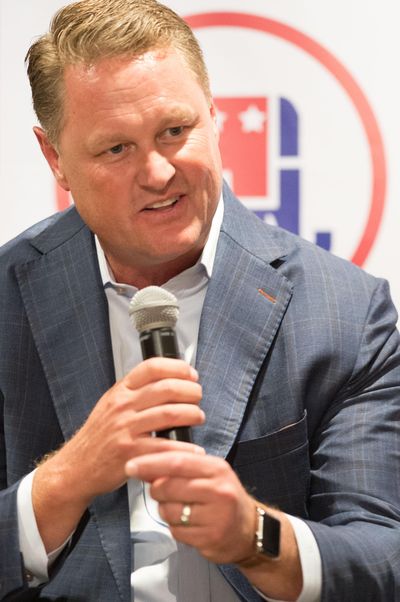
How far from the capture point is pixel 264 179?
2.29 m

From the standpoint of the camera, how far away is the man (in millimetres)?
1618

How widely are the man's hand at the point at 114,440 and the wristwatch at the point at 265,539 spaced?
0.67 feet

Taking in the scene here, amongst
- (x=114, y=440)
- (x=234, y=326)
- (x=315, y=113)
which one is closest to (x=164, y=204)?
(x=234, y=326)

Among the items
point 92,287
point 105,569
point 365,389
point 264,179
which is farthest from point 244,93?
point 105,569

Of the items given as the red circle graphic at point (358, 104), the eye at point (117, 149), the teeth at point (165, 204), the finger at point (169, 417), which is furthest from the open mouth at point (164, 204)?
the red circle graphic at point (358, 104)

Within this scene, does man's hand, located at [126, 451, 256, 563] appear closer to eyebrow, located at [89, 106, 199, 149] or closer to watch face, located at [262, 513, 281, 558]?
watch face, located at [262, 513, 281, 558]

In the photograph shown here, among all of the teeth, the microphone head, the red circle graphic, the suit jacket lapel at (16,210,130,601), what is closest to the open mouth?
the teeth

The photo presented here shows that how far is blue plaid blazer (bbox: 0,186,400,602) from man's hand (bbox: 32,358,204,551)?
0.26 ft

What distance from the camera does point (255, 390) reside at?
1.77 metres

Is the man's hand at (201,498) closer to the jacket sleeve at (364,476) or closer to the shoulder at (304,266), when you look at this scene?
the jacket sleeve at (364,476)

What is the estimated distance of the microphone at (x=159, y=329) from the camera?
1332mm

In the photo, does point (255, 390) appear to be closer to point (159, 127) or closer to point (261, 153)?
point (159, 127)

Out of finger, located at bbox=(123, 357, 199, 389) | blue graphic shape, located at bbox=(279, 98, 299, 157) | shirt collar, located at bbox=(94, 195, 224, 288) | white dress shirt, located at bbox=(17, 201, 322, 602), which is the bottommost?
white dress shirt, located at bbox=(17, 201, 322, 602)

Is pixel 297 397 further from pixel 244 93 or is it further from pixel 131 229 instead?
pixel 244 93
